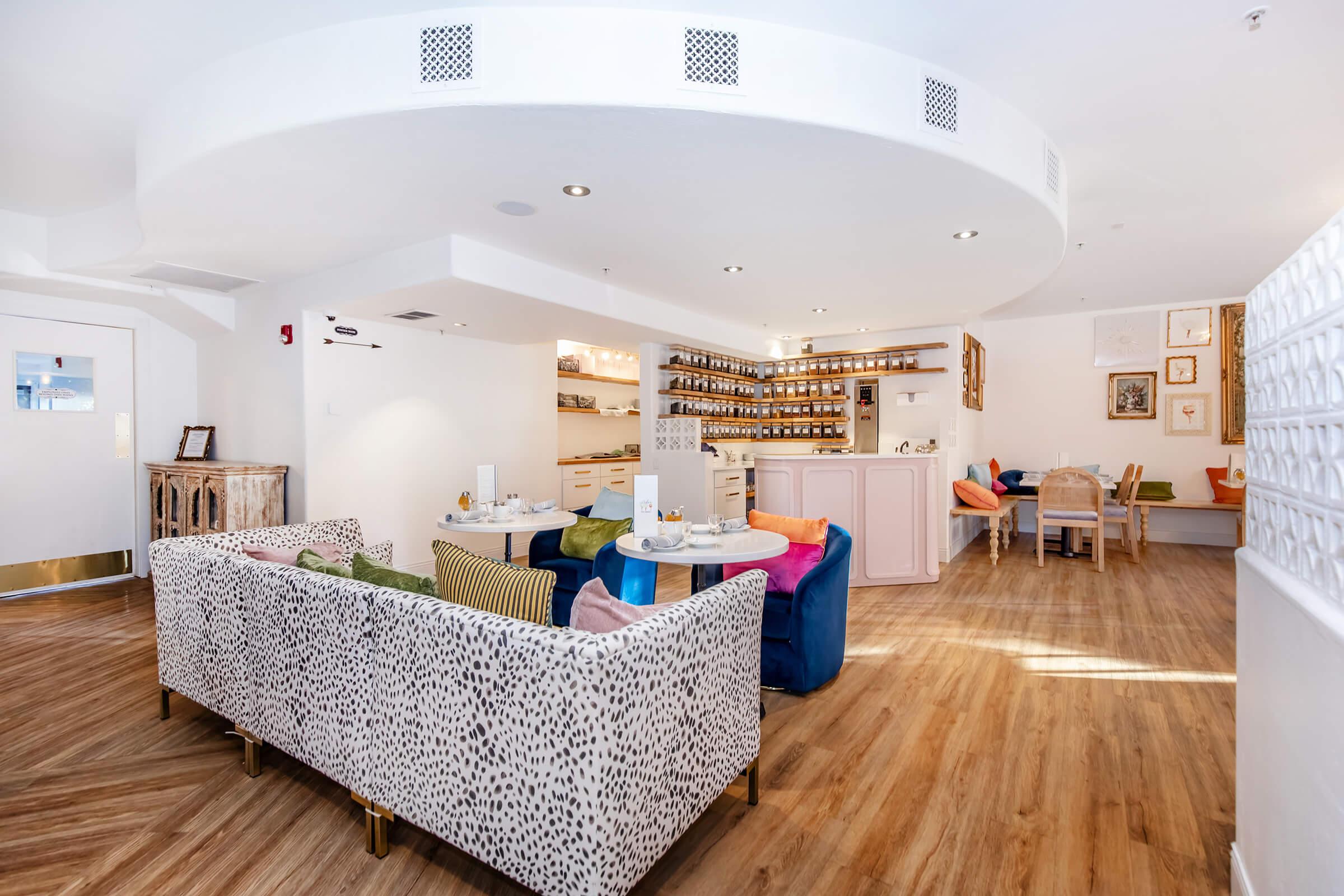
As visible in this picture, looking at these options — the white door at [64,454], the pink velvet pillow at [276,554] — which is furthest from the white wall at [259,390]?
the pink velvet pillow at [276,554]

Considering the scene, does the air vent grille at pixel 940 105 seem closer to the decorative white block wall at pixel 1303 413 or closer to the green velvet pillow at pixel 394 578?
the decorative white block wall at pixel 1303 413

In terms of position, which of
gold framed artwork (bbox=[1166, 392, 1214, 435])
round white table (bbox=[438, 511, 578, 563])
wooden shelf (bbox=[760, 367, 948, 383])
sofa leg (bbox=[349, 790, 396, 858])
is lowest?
sofa leg (bbox=[349, 790, 396, 858])

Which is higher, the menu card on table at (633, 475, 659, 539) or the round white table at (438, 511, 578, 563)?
the menu card on table at (633, 475, 659, 539)

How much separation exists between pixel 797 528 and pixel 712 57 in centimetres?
246

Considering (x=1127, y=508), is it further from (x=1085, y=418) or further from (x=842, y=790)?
(x=842, y=790)

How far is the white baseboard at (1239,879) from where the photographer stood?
1.76 m

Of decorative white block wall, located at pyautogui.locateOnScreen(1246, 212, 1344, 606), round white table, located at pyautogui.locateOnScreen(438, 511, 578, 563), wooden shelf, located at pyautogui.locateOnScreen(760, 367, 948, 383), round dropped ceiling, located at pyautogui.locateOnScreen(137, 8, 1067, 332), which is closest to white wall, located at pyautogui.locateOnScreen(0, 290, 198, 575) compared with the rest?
round dropped ceiling, located at pyautogui.locateOnScreen(137, 8, 1067, 332)

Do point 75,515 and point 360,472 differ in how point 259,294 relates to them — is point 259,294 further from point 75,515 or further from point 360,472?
point 75,515

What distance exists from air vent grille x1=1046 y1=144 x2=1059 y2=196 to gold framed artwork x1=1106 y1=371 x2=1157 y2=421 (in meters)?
5.84

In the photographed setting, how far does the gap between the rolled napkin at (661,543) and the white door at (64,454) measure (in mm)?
5539

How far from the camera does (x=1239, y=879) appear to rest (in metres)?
1.84

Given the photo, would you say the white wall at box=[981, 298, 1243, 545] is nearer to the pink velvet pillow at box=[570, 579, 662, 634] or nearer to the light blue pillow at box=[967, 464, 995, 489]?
the light blue pillow at box=[967, 464, 995, 489]

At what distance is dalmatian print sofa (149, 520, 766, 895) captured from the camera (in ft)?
5.42

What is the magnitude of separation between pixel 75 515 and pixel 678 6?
21.6 ft
